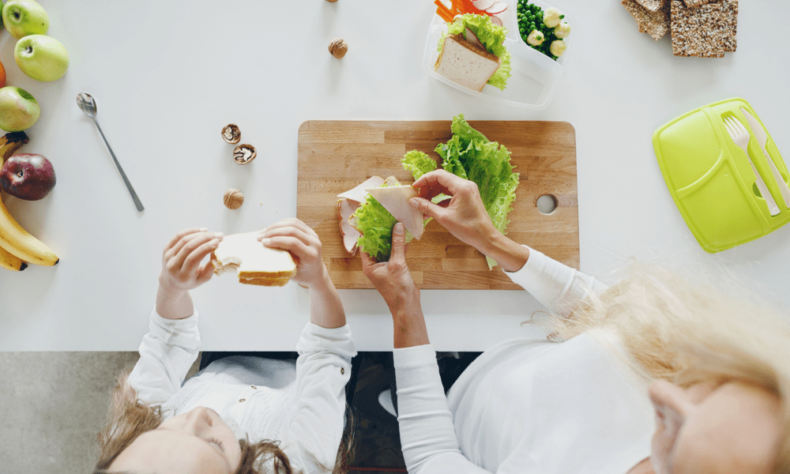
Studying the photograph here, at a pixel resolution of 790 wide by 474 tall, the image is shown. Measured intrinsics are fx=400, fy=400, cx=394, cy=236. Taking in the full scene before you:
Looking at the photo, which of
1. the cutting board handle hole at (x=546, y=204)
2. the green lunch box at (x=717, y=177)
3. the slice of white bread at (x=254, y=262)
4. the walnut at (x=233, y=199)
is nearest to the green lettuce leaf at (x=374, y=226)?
the slice of white bread at (x=254, y=262)

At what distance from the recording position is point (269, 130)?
1.26 m

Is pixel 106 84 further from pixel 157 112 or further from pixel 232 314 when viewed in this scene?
pixel 232 314

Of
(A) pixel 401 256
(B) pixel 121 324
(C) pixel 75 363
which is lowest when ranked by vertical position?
(C) pixel 75 363

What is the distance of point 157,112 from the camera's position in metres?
1.27

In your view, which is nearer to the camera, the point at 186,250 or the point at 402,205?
the point at 186,250

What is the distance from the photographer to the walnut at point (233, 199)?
47.3 inches

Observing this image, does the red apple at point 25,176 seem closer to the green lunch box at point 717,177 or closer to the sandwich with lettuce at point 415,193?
the sandwich with lettuce at point 415,193

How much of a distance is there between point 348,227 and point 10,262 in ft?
3.33

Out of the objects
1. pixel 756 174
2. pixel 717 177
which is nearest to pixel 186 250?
pixel 717 177

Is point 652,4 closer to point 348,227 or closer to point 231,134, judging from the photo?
point 348,227

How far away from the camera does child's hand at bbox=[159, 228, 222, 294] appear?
95 cm

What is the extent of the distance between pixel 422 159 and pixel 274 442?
83 cm

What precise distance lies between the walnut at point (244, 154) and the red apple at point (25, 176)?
1.84 ft

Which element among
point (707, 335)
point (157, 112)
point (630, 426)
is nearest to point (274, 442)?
point (630, 426)
